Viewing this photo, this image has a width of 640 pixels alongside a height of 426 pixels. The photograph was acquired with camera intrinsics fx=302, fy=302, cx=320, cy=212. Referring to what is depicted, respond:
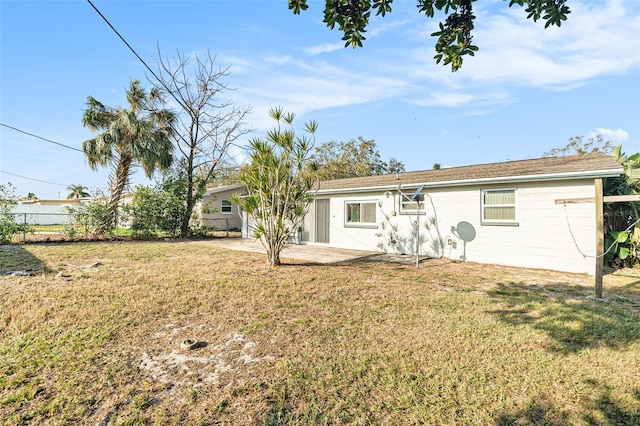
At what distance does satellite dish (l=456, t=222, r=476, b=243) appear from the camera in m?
9.16

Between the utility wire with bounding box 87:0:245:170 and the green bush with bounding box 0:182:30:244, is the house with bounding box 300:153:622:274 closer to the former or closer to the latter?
the utility wire with bounding box 87:0:245:170

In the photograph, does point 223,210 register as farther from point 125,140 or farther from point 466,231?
point 466,231

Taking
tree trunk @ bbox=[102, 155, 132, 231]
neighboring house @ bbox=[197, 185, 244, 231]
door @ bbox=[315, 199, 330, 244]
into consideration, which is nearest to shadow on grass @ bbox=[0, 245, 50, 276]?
tree trunk @ bbox=[102, 155, 132, 231]

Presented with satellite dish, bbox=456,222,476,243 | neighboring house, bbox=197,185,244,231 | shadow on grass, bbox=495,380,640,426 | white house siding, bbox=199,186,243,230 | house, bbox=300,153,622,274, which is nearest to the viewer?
shadow on grass, bbox=495,380,640,426

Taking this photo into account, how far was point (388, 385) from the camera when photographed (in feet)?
9.09

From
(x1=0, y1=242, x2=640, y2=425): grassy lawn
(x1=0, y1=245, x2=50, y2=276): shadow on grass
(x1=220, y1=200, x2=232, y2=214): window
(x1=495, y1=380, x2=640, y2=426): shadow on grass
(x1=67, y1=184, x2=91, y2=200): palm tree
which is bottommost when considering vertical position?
(x1=495, y1=380, x2=640, y2=426): shadow on grass

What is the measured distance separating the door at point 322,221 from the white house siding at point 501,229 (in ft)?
5.85

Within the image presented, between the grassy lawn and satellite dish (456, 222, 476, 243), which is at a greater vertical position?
satellite dish (456, 222, 476, 243)

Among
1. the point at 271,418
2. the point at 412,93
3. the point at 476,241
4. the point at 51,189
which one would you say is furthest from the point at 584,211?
the point at 51,189

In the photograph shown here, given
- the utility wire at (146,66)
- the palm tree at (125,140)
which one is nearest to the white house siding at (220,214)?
the utility wire at (146,66)

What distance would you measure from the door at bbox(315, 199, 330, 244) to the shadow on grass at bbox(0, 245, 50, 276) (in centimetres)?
905

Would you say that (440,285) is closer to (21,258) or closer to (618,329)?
(618,329)

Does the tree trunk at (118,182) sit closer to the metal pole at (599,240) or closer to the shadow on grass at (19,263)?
the shadow on grass at (19,263)

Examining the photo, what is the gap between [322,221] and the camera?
1347 centimetres
